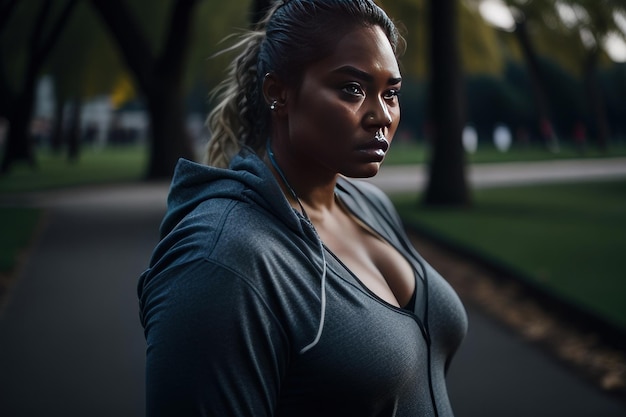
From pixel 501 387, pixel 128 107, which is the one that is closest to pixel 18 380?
pixel 501 387

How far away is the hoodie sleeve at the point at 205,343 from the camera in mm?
1404

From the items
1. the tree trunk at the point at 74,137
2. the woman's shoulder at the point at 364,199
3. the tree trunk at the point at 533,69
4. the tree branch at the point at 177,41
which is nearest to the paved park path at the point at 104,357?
the woman's shoulder at the point at 364,199

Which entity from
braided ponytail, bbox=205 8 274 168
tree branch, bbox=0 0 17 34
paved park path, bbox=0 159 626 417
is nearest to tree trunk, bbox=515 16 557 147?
tree branch, bbox=0 0 17 34

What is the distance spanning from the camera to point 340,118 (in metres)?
1.67

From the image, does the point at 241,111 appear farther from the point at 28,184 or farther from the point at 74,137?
the point at 74,137

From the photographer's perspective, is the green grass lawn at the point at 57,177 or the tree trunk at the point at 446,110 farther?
the green grass lawn at the point at 57,177

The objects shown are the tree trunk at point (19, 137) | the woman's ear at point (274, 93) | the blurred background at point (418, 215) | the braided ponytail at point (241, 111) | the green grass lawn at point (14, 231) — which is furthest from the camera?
the tree trunk at point (19, 137)

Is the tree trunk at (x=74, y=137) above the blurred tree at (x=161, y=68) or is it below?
below

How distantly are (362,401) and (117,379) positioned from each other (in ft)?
12.2

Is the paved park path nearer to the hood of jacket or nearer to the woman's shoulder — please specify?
the woman's shoulder

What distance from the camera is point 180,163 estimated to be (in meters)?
1.75

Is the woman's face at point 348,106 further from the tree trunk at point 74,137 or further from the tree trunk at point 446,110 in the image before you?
the tree trunk at point 74,137

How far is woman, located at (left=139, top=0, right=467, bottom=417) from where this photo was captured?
1.42 m

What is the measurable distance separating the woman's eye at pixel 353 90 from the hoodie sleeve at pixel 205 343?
1.60ft
